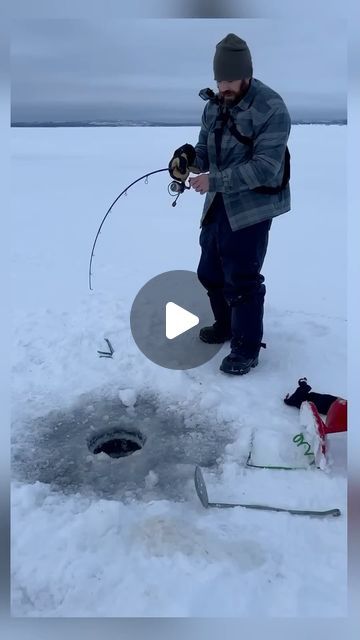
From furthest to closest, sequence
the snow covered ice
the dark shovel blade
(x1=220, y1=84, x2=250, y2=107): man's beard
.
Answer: (x1=220, y1=84, x2=250, y2=107): man's beard
the dark shovel blade
the snow covered ice

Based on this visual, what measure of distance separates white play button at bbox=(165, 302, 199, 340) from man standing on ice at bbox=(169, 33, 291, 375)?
3.5 inches

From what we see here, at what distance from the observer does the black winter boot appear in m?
2.28

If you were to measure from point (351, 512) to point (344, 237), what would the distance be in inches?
27.1

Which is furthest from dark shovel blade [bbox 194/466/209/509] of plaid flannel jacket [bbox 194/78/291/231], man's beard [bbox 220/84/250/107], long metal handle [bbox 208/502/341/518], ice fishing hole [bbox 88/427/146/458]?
man's beard [bbox 220/84/250/107]

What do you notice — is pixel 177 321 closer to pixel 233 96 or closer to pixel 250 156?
pixel 250 156

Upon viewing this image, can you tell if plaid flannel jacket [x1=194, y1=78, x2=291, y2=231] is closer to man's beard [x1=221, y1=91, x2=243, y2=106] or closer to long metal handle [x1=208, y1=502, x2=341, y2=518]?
man's beard [x1=221, y1=91, x2=243, y2=106]

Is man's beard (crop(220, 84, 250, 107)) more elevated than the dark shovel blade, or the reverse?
man's beard (crop(220, 84, 250, 107))

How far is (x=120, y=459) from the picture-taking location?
71.9 inches

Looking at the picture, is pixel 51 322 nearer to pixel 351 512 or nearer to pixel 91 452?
pixel 91 452

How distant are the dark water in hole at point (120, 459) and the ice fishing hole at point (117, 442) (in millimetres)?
15

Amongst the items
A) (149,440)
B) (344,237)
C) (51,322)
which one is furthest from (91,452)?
(344,237)

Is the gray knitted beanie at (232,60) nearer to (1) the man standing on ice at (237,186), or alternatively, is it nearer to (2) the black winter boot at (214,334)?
(1) the man standing on ice at (237,186)

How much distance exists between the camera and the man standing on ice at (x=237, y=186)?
1.86 meters
